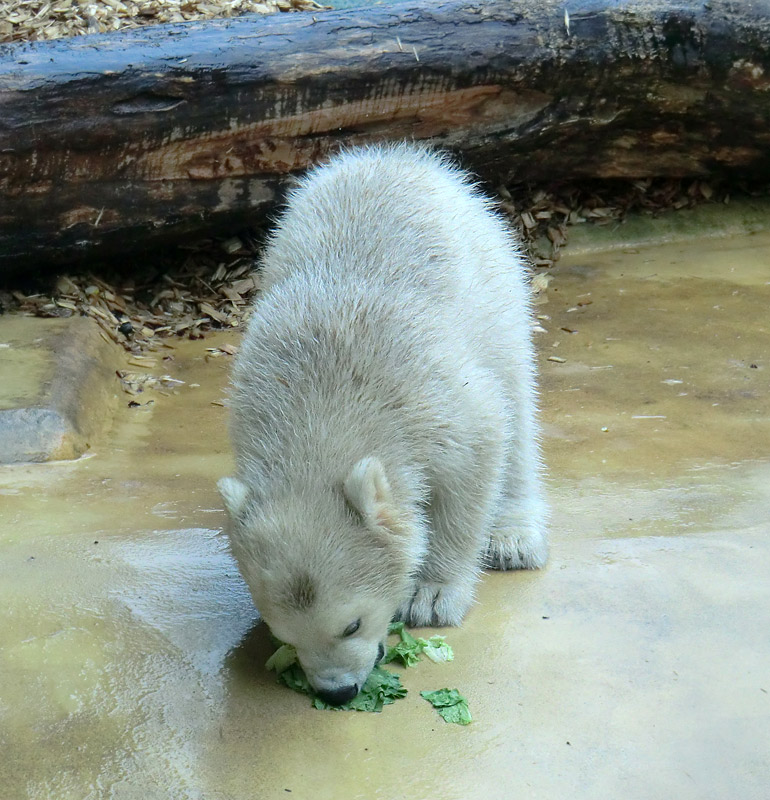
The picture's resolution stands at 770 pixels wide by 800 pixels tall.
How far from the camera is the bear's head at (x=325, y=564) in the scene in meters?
3.36

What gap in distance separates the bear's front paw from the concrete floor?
0.07 m

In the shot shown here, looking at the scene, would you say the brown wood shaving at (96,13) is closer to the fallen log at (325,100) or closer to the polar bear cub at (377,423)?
the fallen log at (325,100)

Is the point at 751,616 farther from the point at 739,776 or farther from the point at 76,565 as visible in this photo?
the point at 76,565

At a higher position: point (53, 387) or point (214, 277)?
point (53, 387)

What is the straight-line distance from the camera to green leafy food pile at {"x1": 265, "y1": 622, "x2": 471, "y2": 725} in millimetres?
3395

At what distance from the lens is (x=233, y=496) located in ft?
11.6

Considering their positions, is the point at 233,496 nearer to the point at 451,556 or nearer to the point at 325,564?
the point at 325,564

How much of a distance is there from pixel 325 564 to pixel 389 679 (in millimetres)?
512

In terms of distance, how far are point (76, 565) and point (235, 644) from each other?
0.84 meters

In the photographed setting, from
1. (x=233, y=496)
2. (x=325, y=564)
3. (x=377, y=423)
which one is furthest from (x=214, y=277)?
(x=325, y=564)

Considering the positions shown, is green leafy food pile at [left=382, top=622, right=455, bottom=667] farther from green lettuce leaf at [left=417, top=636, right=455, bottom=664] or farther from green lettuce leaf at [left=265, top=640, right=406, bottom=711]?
green lettuce leaf at [left=265, top=640, right=406, bottom=711]

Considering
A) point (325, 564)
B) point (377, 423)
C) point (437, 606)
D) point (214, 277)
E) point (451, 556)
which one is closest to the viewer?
point (325, 564)

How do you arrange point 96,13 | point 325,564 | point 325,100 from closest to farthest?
point 325,564
point 325,100
point 96,13

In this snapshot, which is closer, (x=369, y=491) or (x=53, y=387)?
(x=369, y=491)
